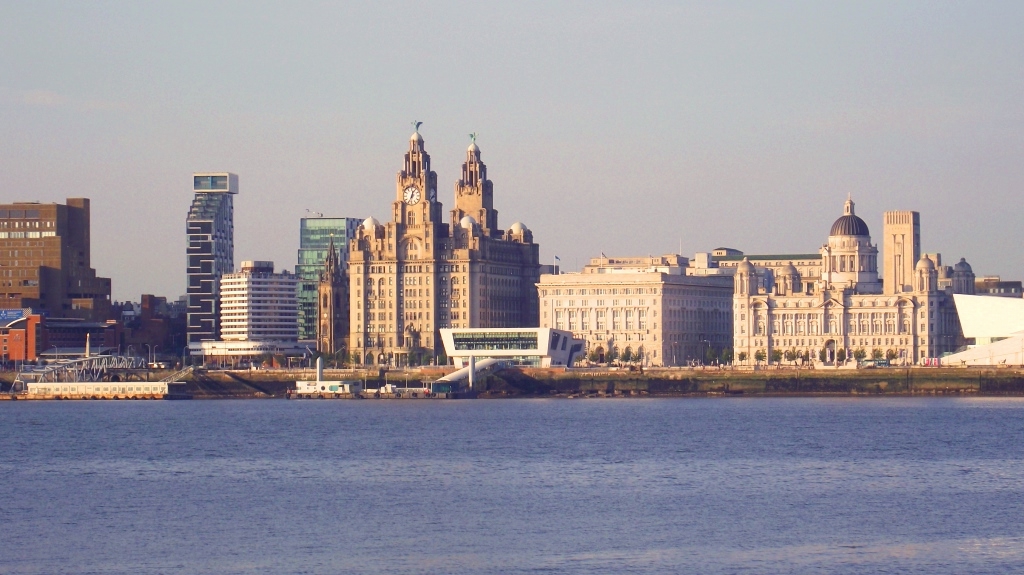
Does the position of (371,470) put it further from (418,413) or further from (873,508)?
(418,413)

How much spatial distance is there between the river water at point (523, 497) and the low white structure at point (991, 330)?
56.1m

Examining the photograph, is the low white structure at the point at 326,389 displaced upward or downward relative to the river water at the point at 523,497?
upward

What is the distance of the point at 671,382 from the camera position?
17675 centimetres

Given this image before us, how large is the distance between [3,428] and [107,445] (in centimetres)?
2468

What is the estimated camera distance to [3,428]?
126750 mm

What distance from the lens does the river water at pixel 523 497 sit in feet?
189

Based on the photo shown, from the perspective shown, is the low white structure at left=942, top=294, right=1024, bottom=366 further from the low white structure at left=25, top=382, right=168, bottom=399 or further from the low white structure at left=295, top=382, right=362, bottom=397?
the low white structure at left=25, top=382, right=168, bottom=399

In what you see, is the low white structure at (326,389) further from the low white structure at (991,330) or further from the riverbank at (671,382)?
the low white structure at (991,330)

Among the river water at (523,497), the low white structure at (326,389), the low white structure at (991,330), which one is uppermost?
the low white structure at (991,330)

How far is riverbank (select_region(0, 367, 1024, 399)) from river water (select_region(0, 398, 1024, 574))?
44569mm

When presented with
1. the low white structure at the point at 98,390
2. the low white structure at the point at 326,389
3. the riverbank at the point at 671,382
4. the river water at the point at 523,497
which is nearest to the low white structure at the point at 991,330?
the riverbank at the point at 671,382

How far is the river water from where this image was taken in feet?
A: 189

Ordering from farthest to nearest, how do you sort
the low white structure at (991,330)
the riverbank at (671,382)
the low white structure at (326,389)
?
the low white structure at (991,330), the low white structure at (326,389), the riverbank at (671,382)

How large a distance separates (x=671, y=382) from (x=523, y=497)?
10478 cm
